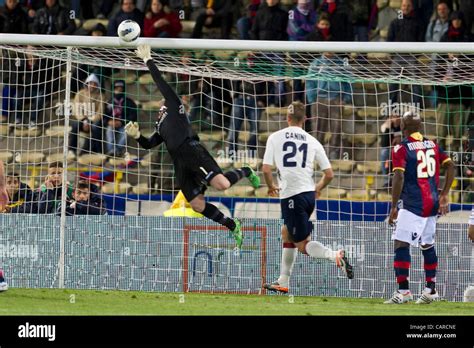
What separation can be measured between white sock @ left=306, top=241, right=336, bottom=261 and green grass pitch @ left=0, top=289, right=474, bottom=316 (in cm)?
57

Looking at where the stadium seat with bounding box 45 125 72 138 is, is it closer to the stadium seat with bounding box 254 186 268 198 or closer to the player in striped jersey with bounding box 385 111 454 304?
the stadium seat with bounding box 254 186 268 198

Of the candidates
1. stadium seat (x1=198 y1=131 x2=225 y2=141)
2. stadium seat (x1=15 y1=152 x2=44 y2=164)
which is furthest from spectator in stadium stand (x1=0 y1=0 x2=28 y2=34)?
stadium seat (x1=198 y1=131 x2=225 y2=141)

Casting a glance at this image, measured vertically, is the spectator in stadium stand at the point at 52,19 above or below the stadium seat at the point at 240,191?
above

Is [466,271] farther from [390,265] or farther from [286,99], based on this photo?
[286,99]

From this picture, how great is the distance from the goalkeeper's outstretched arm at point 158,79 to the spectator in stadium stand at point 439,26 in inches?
315

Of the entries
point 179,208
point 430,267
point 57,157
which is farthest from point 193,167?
point 57,157

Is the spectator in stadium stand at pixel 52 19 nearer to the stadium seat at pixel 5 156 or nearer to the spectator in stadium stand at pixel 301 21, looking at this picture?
the spectator in stadium stand at pixel 301 21

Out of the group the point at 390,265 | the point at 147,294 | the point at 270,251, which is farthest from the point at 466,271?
the point at 147,294

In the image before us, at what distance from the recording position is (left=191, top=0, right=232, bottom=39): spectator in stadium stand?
2341cm

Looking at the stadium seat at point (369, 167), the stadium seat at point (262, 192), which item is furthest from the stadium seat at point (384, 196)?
the stadium seat at point (262, 192)

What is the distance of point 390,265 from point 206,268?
2.50 m

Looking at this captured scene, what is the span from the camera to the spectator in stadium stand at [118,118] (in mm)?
20108

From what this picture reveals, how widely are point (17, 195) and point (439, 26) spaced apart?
808 centimetres

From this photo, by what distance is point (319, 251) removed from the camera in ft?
49.3
